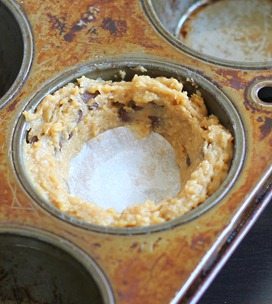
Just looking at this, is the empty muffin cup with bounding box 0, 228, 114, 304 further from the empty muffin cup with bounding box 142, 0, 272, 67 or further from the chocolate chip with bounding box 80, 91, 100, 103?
the empty muffin cup with bounding box 142, 0, 272, 67

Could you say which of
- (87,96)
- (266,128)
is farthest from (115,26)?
(266,128)

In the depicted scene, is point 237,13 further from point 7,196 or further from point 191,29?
point 7,196

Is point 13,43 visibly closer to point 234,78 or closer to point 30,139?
point 30,139

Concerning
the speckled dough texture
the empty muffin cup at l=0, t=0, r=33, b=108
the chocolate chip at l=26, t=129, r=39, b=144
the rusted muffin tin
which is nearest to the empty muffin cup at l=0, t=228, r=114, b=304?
the rusted muffin tin

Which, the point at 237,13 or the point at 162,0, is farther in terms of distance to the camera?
the point at 237,13

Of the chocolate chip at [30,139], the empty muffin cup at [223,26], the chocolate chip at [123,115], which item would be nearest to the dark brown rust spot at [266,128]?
the chocolate chip at [123,115]

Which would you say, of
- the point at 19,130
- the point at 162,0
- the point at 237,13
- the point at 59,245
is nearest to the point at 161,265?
the point at 59,245
